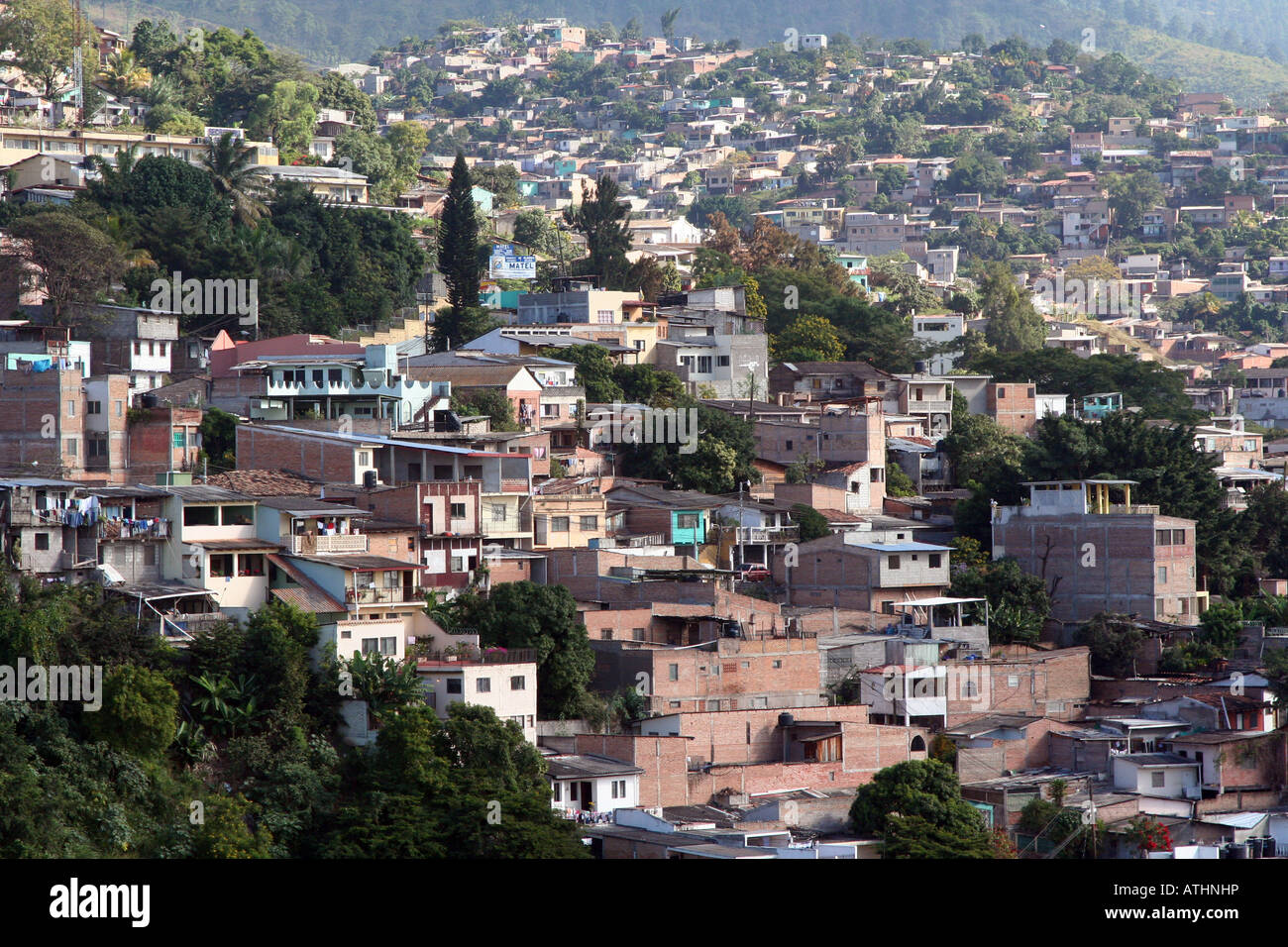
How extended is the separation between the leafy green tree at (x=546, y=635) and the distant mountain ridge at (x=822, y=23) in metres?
129

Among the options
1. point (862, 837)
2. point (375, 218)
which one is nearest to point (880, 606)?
point (862, 837)

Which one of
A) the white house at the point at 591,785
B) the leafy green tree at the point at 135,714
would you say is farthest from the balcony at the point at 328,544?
the white house at the point at 591,785

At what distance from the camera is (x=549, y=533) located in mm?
29031

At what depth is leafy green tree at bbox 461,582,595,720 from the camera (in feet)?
78.8

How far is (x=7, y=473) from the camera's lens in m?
27.1

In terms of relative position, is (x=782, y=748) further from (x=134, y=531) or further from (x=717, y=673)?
(x=134, y=531)

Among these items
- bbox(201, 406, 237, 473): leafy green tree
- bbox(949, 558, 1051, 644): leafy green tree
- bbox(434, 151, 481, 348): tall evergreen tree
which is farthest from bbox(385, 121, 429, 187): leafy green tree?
bbox(949, 558, 1051, 644): leafy green tree

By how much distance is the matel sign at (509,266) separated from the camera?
49.2m

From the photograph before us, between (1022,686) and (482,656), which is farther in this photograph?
(1022,686)

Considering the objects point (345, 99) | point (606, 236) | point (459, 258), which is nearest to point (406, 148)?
point (345, 99)

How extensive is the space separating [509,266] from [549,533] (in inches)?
852

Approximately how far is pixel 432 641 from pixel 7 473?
23.7 ft

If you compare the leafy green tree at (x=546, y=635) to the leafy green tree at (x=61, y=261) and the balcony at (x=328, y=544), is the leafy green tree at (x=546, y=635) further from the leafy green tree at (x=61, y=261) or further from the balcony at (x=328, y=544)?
the leafy green tree at (x=61, y=261)
